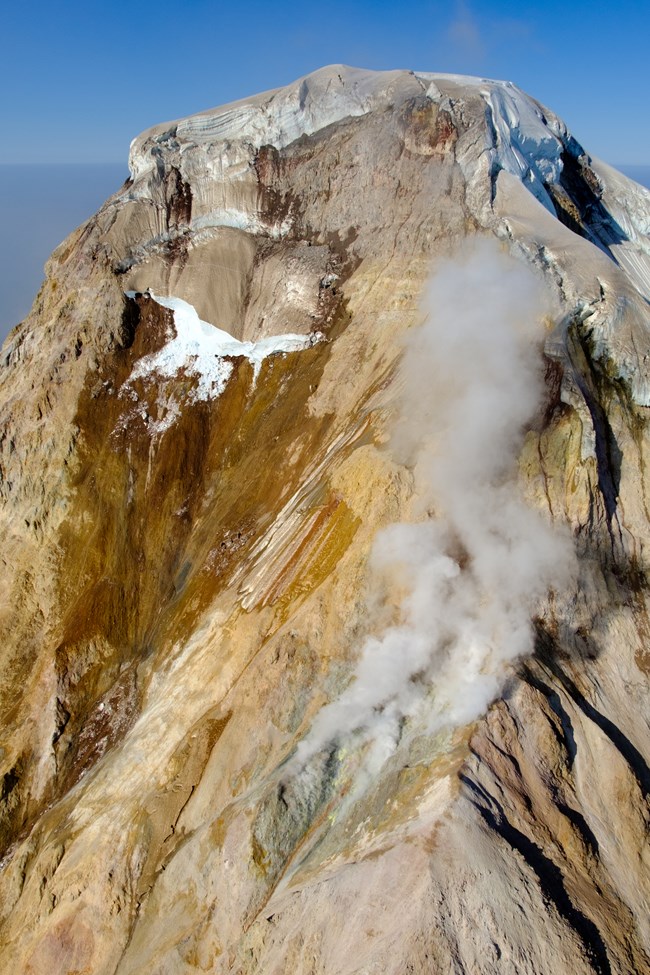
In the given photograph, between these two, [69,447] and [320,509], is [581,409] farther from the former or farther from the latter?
[69,447]

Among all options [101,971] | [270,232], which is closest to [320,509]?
[101,971]

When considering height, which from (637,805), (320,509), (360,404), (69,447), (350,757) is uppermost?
(69,447)

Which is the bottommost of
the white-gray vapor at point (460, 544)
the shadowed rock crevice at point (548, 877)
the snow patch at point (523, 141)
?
the shadowed rock crevice at point (548, 877)

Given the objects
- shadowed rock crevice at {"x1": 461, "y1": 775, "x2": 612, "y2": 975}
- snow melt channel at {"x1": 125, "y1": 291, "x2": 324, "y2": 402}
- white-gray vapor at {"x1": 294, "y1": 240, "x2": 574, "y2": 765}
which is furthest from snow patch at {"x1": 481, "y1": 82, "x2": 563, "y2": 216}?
shadowed rock crevice at {"x1": 461, "y1": 775, "x2": 612, "y2": 975}

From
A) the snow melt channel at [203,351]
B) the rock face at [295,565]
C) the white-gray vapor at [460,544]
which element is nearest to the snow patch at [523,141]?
the rock face at [295,565]

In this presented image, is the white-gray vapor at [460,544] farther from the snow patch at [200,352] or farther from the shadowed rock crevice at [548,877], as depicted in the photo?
the snow patch at [200,352]

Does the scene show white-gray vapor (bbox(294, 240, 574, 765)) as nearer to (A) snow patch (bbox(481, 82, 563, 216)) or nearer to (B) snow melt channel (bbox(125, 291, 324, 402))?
(B) snow melt channel (bbox(125, 291, 324, 402))
